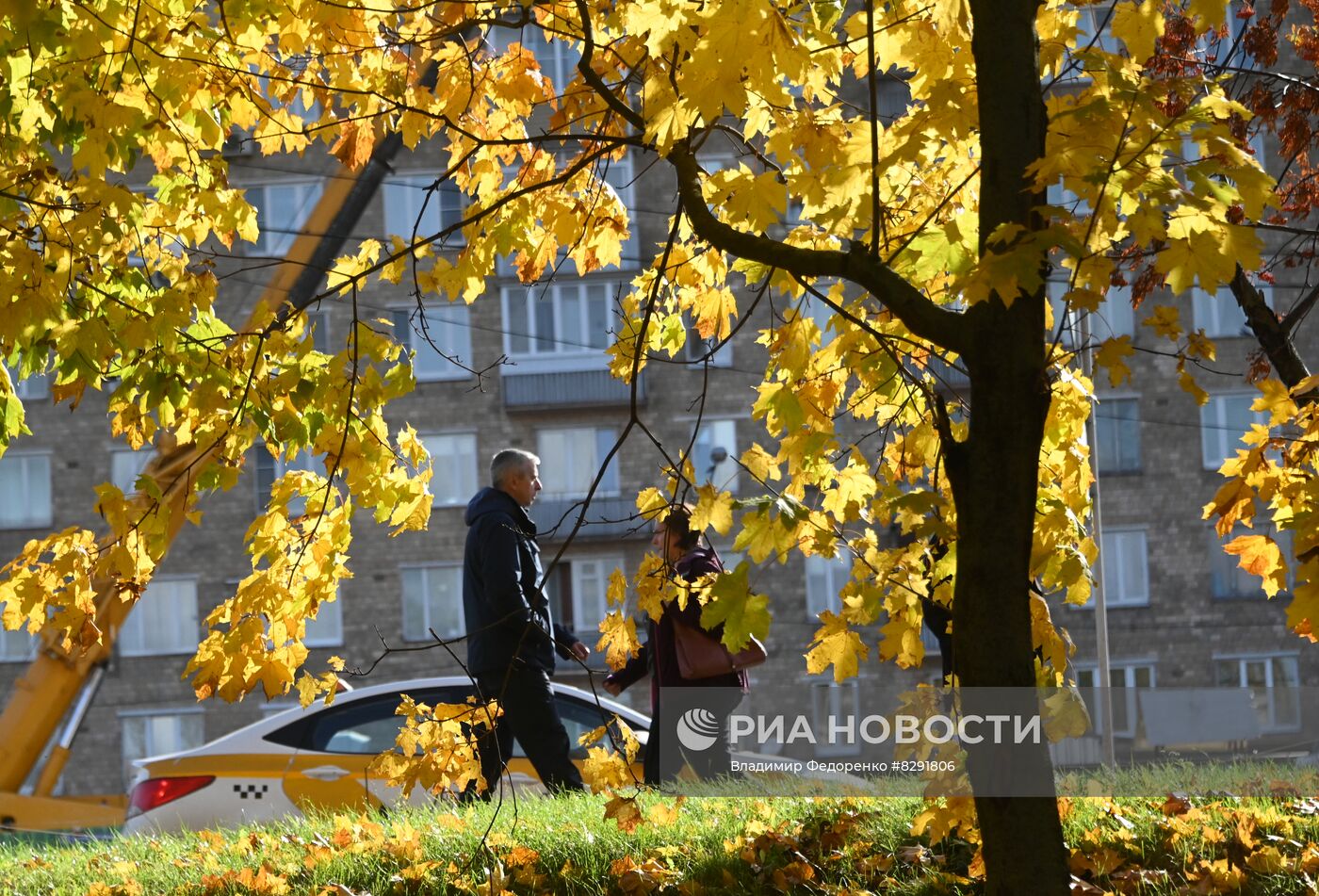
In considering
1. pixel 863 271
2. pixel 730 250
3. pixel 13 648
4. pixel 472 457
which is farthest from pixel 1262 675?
pixel 863 271

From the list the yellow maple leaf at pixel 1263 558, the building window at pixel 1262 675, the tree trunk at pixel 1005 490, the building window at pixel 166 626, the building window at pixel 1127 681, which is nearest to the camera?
the tree trunk at pixel 1005 490

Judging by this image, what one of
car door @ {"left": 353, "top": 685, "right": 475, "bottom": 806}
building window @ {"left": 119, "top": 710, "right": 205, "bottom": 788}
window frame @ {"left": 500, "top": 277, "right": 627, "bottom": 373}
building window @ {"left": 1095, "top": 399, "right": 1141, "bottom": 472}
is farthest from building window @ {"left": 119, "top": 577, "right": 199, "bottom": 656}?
car door @ {"left": 353, "top": 685, "right": 475, "bottom": 806}

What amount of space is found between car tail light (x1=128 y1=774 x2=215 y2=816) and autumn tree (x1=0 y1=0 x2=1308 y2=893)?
493 centimetres

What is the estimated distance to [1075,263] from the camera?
10.9ft

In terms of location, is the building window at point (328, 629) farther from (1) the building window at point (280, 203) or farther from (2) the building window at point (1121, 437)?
(2) the building window at point (1121, 437)

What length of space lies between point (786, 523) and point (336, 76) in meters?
2.75

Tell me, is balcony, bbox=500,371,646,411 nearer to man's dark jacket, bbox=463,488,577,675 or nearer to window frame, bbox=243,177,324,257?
window frame, bbox=243,177,324,257

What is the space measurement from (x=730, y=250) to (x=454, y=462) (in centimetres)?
2624

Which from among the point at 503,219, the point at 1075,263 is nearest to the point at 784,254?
the point at 1075,263

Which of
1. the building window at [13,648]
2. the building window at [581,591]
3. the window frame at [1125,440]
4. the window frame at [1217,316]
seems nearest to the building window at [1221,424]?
the window frame at [1125,440]

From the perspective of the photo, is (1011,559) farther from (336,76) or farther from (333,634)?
(333,634)

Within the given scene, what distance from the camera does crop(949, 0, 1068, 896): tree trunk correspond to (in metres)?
3.35

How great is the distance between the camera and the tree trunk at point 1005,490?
132 inches

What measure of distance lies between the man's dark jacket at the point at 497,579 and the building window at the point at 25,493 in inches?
994
